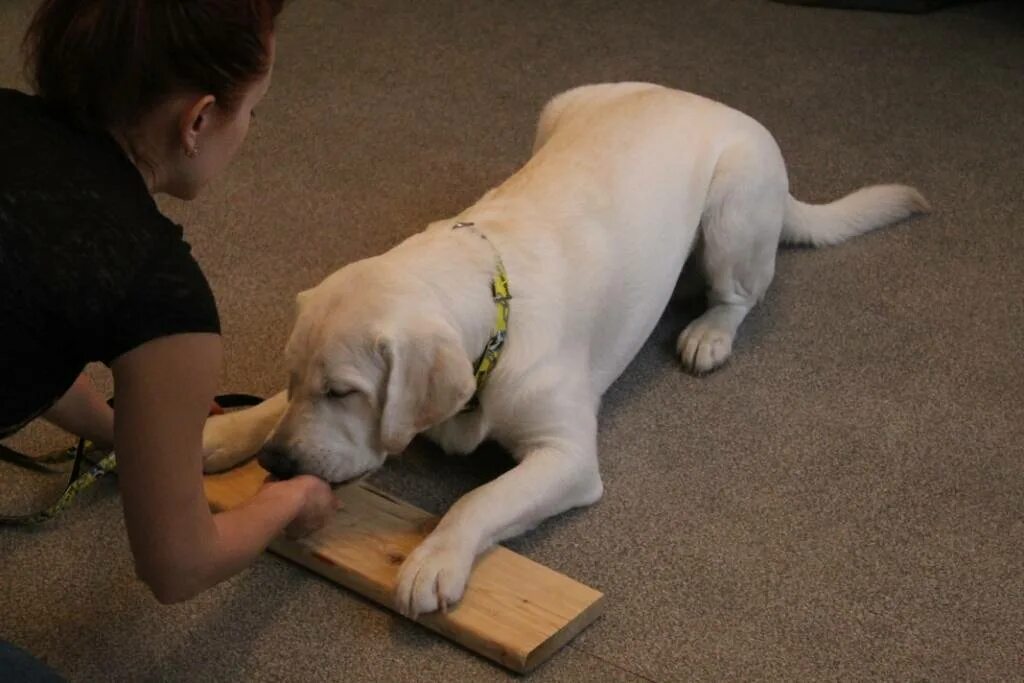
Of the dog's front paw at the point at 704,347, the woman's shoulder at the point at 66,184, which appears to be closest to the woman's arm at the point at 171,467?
the woman's shoulder at the point at 66,184

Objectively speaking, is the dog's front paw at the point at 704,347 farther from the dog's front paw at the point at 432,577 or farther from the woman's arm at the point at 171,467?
the woman's arm at the point at 171,467

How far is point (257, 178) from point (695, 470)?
132cm

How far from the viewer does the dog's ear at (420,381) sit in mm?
1660

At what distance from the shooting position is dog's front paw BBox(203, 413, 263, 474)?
1.94m

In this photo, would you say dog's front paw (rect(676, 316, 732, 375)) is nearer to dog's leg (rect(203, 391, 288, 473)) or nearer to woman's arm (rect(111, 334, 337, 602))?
dog's leg (rect(203, 391, 288, 473))

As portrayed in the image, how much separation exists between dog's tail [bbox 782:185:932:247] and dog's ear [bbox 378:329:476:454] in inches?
44.9

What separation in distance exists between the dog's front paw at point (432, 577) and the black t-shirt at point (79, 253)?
1.64ft

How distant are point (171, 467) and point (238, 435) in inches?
22.5

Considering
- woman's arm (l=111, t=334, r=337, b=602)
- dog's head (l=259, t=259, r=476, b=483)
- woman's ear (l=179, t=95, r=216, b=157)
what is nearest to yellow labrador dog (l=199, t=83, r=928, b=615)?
dog's head (l=259, t=259, r=476, b=483)

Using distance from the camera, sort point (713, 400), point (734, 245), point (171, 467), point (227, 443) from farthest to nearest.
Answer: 1. point (734, 245)
2. point (713, 400)
3. point (227, 443)
4. point (171, 467)

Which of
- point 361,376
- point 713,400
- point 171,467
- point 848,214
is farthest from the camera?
point 848,214

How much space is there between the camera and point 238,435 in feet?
6.38

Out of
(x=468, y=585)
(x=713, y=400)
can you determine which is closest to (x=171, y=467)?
(x=468, y=585)

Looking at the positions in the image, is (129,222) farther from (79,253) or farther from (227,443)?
(227,443)
